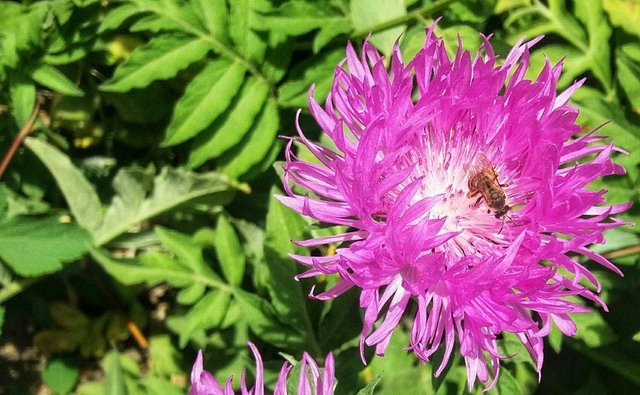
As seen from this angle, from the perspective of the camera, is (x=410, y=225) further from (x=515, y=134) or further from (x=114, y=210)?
(x=114, y=210)

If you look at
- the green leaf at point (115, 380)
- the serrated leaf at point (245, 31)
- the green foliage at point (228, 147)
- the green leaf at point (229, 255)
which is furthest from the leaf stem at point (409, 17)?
the green leaf at point (115, 380)

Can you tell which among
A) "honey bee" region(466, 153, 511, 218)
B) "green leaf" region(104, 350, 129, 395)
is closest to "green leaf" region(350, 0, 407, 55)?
"honey bee" region(466, 153, 511, 218)

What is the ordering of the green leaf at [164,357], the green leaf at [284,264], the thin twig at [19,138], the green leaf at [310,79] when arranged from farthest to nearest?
the green leaf at [164,357], the thin twig at [19,138], the green leaf at [310,79], the green leaf at [284,264]

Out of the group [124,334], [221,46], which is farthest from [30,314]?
[221,46]

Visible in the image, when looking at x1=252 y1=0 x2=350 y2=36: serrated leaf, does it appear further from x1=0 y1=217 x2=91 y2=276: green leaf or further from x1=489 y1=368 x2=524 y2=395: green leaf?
x1=489 y1=368 x2=524 y2=395: green leaf

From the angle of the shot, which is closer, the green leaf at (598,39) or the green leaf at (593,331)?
the green leaf at (593,331)

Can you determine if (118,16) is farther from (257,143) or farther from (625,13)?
(625,13)

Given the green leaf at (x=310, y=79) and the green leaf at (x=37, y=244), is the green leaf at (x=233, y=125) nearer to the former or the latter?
the green leaf at (x=310, y=79)
